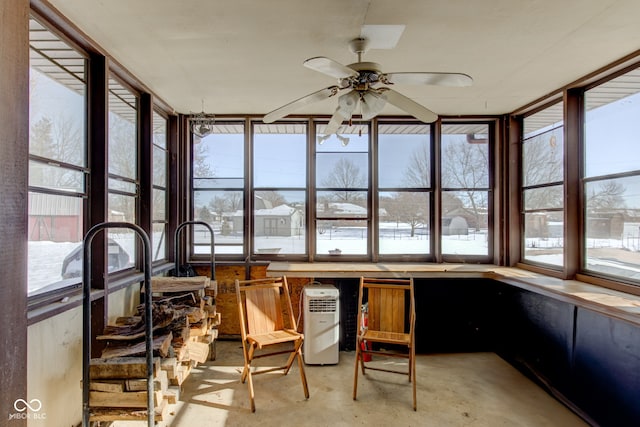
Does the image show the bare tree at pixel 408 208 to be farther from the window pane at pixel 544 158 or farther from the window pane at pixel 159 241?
the window pane at pixel 159 241

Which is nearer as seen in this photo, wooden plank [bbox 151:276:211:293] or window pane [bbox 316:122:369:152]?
wooden plank [bbox 151:276:211:293]

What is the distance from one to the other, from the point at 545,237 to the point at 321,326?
269cm

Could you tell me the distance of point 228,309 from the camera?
14.3 ft

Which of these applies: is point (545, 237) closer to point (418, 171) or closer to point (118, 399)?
point (418, 171)

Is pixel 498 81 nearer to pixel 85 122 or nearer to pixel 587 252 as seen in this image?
pixel 587 252

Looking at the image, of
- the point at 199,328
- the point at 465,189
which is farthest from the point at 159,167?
the point at 465,189

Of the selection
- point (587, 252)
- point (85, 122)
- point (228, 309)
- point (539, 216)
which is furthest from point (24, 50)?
point (539, 216)

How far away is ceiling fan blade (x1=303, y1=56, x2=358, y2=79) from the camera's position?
6.44ft

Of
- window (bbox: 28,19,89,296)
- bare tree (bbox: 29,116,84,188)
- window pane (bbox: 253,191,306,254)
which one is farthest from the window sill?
window pane (bbox: 253,191,306,254)

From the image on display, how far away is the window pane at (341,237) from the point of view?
4477mm

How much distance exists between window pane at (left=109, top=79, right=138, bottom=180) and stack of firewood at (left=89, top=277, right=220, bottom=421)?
1.13m

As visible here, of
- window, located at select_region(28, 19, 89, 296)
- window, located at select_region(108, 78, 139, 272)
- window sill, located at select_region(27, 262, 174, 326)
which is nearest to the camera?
window sill, located at select_region(27, 262, 174, 326)

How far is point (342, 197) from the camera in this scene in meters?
4.48

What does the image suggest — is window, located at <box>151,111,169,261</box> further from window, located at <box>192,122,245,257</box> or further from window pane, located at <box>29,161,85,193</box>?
window pane, located at <box>29,161,85,193</box>
